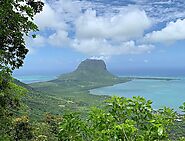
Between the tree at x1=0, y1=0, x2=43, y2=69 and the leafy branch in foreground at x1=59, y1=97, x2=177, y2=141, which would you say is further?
the tree at x1=0, y1=0, x2=43, y2=69

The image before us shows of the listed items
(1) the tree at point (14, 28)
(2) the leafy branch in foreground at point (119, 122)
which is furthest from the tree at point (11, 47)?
(2) the leafy branch in foreground at point (119, 122)

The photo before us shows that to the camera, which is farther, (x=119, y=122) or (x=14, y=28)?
(x=14, y=28)

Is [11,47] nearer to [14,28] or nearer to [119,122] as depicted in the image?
[14,28]

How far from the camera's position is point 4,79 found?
11281 mm

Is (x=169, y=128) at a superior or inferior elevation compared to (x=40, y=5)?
inferior

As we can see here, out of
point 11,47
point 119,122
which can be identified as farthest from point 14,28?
point 119,122

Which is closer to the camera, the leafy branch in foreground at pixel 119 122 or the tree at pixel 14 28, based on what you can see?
the leafy branch in foreground at pixel 119 122

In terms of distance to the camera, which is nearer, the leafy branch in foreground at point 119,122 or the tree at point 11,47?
the leafy branch in foreground at point 119,122

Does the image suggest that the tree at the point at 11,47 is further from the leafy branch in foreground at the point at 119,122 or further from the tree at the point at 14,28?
the leafy branch in foreground at the point at 119,122

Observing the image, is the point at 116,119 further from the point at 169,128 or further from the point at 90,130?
the point at 169,128

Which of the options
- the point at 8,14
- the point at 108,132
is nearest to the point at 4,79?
the point at 8,14

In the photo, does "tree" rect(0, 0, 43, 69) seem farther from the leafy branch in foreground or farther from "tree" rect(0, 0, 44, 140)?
the leafy branch in foreground

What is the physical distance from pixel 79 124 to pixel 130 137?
86 cm

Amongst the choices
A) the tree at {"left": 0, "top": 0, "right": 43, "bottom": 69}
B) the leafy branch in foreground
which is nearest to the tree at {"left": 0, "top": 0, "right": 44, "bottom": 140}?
the tree at {"left": 0, "top": 0, "right": 43, "bottom": 69}
